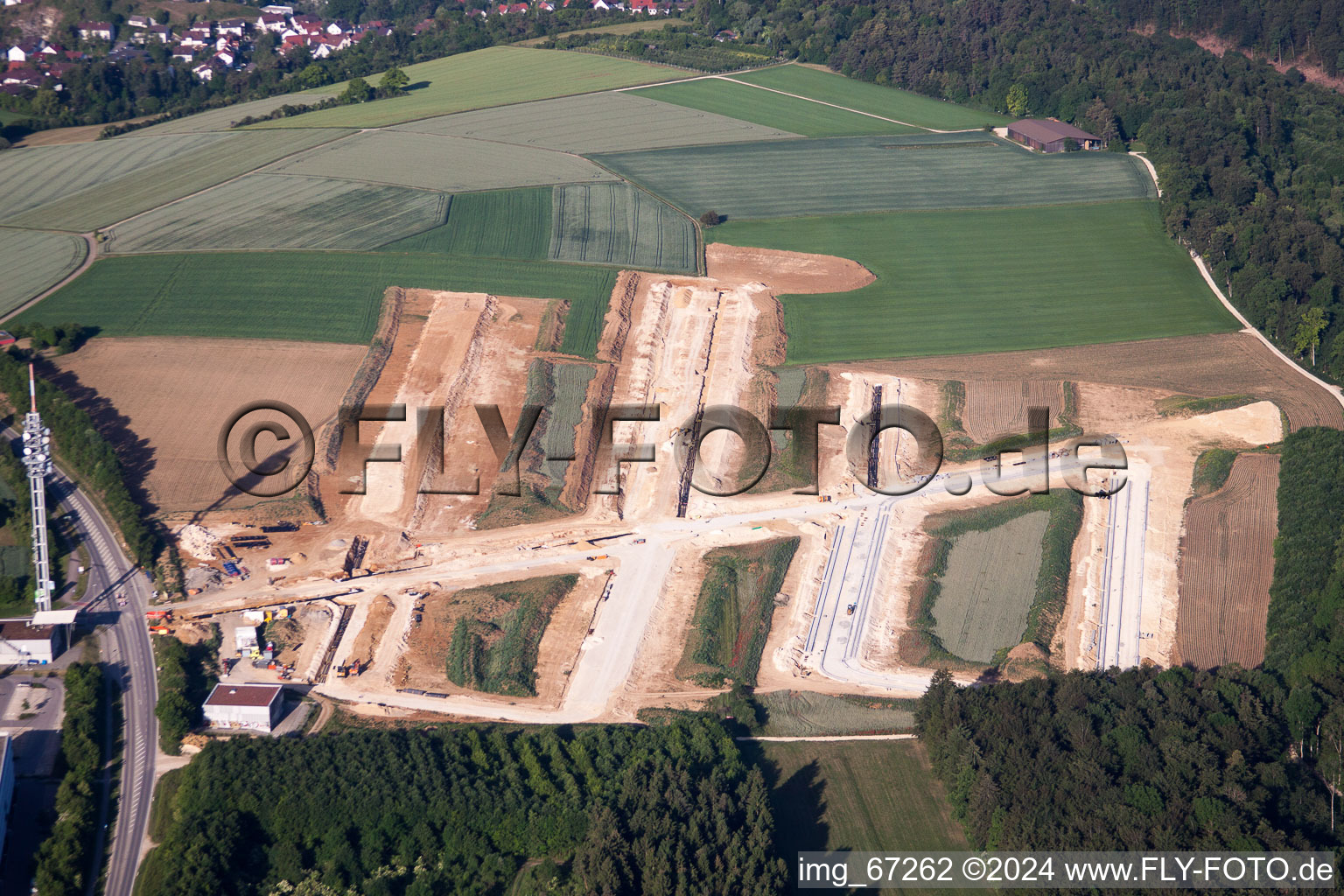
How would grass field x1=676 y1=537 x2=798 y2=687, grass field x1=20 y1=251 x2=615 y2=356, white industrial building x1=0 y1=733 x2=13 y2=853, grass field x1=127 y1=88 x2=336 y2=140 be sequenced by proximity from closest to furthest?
white industrial building x1=0 y1=733 x2=13 y2=853
grass field x1=676 y1=537 x2=798 y2=687
grass field x1=20 y1=251 x2=615 y2=356
grass field x1=127 y1=88 x2=336 y2=140

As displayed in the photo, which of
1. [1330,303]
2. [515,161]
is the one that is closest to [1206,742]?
[1330,303]

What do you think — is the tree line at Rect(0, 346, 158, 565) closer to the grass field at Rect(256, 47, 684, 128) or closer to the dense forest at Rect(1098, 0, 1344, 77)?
the grass field at Rect(256, 47, 684, 128)

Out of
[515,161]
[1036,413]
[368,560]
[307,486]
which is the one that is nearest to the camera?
[368,560]

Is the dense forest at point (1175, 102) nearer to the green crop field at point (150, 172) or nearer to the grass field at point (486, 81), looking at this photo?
the grass field at point (486, 81)

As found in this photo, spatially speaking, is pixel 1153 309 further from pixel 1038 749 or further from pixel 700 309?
pixel 1038 749

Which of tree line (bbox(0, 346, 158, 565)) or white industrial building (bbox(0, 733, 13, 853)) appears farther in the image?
tree line (bbox(0, 346, 158, 565))

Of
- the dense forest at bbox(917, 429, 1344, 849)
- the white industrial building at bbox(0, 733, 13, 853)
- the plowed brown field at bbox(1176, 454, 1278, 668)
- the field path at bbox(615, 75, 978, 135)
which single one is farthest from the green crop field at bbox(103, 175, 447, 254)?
the plowed brown field at bbox(1176, 454, 1278, 668)

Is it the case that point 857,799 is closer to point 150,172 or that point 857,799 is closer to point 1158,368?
point 1158,368
